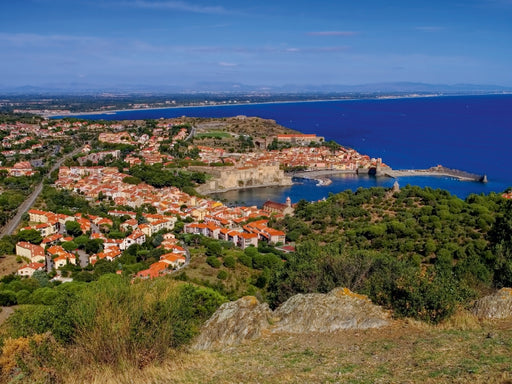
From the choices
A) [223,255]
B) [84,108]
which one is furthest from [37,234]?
[84,108]

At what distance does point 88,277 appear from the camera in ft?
49.4

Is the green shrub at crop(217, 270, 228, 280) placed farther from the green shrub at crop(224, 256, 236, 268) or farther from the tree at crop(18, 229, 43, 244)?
the tree at crop(18, 229, 43, 244)

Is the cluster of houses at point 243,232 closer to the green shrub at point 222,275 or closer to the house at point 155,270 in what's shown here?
the house at point 155,270

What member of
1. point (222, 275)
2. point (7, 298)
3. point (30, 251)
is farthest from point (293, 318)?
point (30, 251)

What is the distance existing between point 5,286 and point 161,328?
11.5m

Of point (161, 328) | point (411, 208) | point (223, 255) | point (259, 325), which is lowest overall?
point (223, 255)

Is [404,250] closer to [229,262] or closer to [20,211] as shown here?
[229,262]

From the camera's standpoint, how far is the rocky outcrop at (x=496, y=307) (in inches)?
227

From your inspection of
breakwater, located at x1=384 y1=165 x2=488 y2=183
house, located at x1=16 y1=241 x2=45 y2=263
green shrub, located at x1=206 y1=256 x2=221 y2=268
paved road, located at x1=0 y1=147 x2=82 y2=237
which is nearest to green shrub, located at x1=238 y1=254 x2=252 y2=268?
green shrub, located at x1=206 y1=256 x2=221 y2=268

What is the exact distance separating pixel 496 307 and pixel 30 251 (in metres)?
16.7

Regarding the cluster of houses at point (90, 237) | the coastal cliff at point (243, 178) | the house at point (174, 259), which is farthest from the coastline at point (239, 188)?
the house at point (174, 259)

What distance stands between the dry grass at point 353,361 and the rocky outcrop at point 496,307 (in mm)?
297

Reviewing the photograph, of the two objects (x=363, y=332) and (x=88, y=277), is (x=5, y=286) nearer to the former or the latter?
(x=88, y=277)

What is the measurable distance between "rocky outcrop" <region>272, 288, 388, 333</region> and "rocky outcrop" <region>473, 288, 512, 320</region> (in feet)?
3.96
